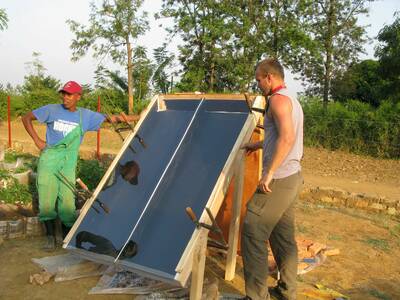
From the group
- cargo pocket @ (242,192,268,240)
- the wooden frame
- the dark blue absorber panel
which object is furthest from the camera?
the dark blue absorber panel

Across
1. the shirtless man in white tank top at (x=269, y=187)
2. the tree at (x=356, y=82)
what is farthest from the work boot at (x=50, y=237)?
the tree at (x=356, y=82)

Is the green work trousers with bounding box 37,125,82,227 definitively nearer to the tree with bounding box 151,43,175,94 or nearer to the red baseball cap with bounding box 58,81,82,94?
the red baseball cap with bounding box 58,81,82,94

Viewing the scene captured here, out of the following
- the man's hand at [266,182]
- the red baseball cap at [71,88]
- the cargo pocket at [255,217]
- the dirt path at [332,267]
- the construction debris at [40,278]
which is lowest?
the dirt path at [332,267]

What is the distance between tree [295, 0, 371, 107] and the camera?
23.0 m

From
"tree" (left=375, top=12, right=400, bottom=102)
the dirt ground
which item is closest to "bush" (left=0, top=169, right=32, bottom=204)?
the dirt ground

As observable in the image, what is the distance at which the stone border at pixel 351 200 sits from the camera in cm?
751

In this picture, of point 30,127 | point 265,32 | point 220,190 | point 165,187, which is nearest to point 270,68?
point 220,190

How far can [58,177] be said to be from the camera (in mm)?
4762

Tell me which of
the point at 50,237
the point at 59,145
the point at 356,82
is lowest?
the point at 50,237

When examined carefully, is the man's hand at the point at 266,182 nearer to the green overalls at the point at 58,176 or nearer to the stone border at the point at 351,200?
the green overalls at the point at 58,176

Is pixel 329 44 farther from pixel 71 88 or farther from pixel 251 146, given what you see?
pixel 251 146

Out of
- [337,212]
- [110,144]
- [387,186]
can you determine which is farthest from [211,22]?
[337,212]

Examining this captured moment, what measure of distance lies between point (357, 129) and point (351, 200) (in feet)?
18.7

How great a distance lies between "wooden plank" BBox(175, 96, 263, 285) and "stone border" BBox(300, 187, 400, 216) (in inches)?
176
